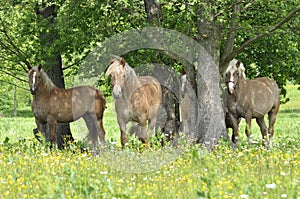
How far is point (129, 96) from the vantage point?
12562mm

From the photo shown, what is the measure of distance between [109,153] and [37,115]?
4744 millimetres

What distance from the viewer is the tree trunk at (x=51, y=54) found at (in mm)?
15586

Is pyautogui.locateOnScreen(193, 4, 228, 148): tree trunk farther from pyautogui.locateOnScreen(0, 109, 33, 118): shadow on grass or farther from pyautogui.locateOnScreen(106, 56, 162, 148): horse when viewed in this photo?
pyautogui.locateOnScreen(0, 109, 33, 118): shadow on grass

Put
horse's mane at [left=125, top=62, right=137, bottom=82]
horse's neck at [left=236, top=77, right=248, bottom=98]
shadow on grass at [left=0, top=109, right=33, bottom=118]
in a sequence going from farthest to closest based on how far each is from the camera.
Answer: shadow on grass at [left=0, top=109, right=33, bottom=118], horse's neck at [left=236, top=77, right=248, bottom=98], horse's mane at [left=125, top=62, right=137, bottom=82]

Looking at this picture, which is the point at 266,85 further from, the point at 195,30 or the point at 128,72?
the point at 128,72

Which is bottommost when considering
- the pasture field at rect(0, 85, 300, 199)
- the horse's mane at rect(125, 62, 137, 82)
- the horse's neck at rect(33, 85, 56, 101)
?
the pasture field at rect(0, 85, 300, 199)

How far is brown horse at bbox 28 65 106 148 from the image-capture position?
567 inches

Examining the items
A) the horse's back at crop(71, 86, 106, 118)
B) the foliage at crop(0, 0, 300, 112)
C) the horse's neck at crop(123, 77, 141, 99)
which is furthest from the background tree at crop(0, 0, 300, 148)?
the horse's neck at crop(123, 77, 141, 99)

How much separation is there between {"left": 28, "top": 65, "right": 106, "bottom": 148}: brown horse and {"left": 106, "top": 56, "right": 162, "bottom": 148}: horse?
216 cm

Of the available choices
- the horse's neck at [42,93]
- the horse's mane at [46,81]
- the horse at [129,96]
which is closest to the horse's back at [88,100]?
the horse's mane at [46,81]

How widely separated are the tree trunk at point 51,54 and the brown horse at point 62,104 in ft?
2.66

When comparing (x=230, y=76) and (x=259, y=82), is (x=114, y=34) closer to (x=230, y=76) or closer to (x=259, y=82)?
(x=230, y=76)

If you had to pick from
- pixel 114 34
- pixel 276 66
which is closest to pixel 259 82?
pixel 276 66

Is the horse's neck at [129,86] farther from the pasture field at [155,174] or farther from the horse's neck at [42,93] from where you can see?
the horse's neck at [42,93]
